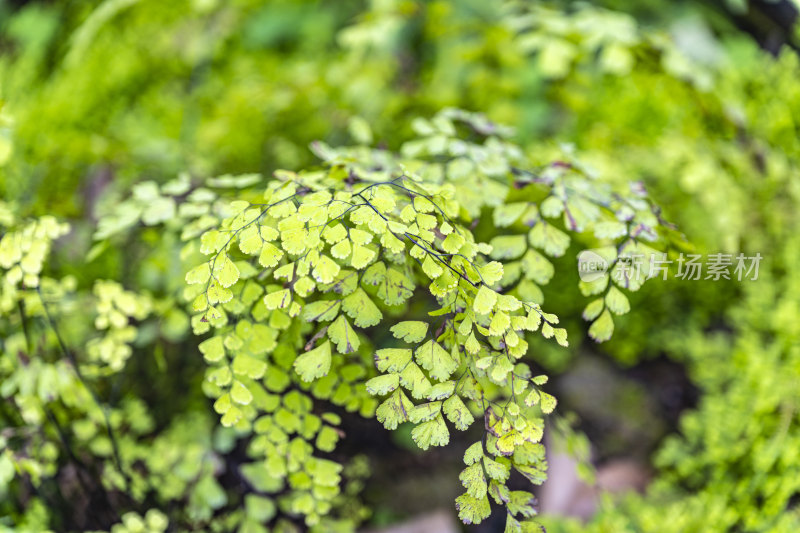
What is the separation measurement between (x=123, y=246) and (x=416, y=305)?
84 cm

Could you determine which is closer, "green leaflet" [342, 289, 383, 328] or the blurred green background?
"green leaflet" [342, 289, 383, 328]

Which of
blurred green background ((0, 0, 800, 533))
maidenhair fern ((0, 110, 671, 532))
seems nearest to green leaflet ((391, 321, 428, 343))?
maidenhair fern ((0, 110, 671, 532))

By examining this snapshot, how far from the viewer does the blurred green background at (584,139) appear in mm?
1165

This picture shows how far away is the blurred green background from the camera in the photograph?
3.82ft

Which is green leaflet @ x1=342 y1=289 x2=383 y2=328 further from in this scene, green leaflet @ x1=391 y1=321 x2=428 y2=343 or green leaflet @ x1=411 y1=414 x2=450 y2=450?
green leaflet @ x1=411 y1=414 x2=450 y2=450

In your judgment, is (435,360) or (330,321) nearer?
(435,360)

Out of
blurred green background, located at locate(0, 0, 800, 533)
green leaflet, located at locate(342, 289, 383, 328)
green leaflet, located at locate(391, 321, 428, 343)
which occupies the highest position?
green leaflet, located at locate(342, 289, 383, 328)

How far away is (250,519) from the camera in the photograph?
3.17ft

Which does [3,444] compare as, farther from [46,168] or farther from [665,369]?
[665,369]

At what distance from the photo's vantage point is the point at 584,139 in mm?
1703

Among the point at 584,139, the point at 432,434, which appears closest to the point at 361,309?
the point at 432,434

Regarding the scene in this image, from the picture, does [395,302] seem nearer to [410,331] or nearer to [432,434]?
[410,331]

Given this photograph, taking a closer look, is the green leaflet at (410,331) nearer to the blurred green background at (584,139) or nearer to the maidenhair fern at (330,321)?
the maidenhair fern at (330,321)

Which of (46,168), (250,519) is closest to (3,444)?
(250,519)
